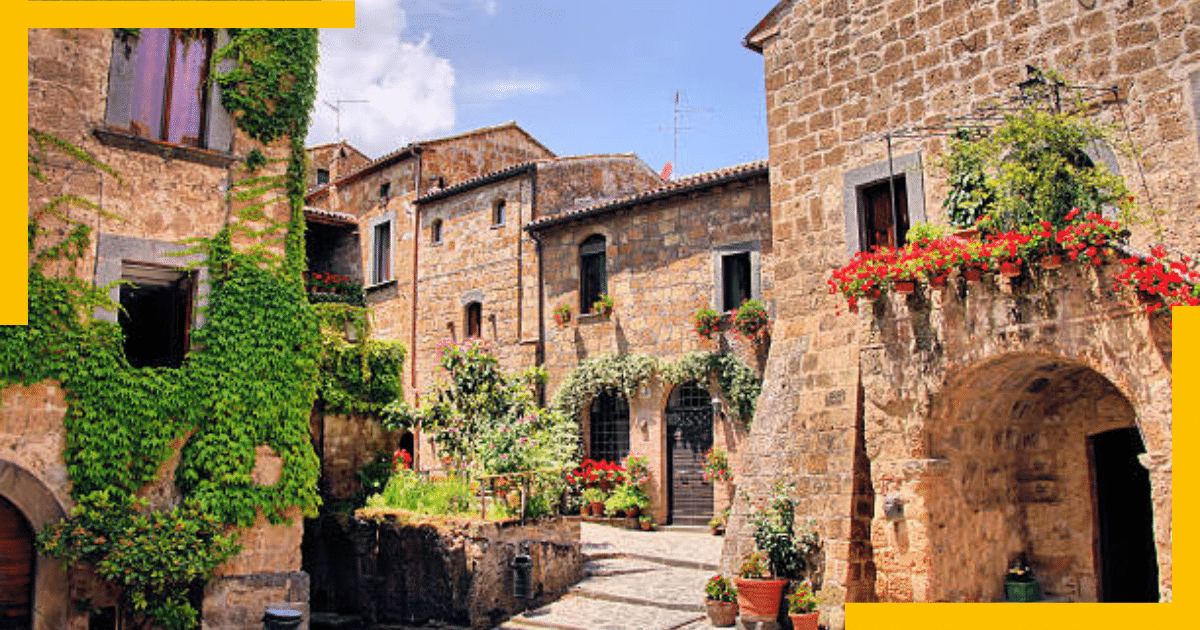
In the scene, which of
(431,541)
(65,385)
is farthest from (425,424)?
(65,385)

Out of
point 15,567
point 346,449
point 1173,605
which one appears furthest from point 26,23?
point 1173,605

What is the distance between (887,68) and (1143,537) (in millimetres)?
6158

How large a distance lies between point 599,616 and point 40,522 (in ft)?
21.8

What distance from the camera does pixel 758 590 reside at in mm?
10469

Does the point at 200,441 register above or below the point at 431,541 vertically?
above

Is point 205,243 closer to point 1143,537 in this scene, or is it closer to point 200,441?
point 200,441

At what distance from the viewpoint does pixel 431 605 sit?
1301 centimetres

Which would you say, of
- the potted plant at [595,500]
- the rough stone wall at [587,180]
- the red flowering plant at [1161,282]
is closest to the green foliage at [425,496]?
the potted plant at [595,500]

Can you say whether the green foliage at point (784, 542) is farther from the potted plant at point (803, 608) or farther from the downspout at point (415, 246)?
the downspout at point (415, 246)

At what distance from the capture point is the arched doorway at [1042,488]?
9.63 m

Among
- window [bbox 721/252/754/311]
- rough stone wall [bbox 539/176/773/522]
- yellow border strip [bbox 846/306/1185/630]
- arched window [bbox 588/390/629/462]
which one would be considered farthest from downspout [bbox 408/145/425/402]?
yellow border strip [bbox 846/306/1185/630]

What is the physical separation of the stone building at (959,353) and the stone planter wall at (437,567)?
9.69ft

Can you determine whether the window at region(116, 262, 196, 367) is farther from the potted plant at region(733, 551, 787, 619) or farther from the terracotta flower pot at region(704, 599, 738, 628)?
the potted plant at region(733, 551, 787, 619)


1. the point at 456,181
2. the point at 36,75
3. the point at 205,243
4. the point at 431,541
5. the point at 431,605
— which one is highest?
the point at 456,181
